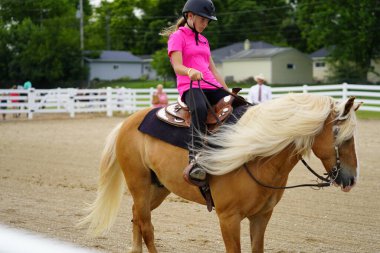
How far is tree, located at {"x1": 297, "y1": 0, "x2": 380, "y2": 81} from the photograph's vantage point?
4688 cm

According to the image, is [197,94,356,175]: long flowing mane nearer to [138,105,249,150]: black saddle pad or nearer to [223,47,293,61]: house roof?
[138,105,249,150]: black saddle pad

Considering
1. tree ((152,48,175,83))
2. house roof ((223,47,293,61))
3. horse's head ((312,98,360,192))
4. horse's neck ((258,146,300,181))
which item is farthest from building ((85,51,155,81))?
horse's head ((312,98,360,192))

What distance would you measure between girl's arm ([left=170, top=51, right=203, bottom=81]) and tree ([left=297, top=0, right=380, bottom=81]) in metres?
43.1

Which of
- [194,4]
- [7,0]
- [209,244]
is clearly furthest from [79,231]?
[7,0]

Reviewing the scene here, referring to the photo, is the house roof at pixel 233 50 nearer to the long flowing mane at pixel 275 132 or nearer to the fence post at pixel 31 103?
the fence post at pixel 31 103

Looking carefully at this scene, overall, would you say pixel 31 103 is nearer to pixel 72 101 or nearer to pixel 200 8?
pixel 72 101

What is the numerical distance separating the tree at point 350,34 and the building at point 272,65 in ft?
23.6

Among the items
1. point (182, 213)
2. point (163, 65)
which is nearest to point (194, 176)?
point (182, 213)

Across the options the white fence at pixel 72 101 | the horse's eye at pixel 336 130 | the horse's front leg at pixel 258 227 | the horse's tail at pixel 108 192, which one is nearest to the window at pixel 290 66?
the white fence at pixel 72 101

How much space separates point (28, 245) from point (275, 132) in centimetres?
306

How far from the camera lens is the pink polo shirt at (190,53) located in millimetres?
5066

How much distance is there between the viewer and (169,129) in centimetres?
529

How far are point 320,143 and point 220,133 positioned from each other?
840 mm

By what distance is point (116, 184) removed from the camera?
6262 millimetres
